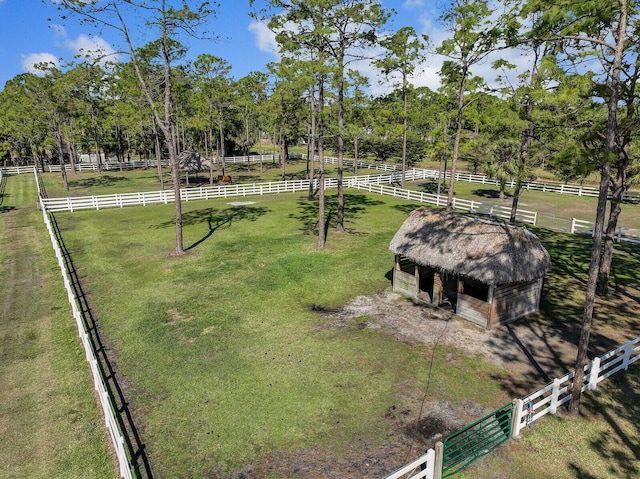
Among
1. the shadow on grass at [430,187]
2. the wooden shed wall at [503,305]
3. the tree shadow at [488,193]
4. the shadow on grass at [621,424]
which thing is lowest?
the shadow on grass at [621,424]

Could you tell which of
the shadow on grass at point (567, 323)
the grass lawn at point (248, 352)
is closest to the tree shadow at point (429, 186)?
the grass lawn at point (248, 352)

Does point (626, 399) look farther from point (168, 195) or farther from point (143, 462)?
point (168, 195)

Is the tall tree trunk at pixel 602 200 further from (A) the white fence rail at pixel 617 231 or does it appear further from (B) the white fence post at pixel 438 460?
(A) the white fence rail at pixel 617 231

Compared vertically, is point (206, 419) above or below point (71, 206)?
below

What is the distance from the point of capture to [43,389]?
983 cm

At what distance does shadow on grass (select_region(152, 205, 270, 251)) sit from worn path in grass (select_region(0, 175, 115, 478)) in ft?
31.6

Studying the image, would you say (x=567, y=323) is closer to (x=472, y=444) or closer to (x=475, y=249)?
(x=475, y=249)

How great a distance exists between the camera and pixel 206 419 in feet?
29.1

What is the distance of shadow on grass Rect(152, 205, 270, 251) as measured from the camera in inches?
1049

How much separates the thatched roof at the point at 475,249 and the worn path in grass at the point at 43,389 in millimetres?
10645

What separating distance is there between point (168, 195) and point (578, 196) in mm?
38427

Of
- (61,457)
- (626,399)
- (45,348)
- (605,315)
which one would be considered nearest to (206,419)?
(61,457)

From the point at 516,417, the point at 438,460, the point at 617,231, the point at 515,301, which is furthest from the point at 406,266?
the point at 617,231

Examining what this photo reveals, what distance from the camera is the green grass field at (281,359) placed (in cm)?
814
